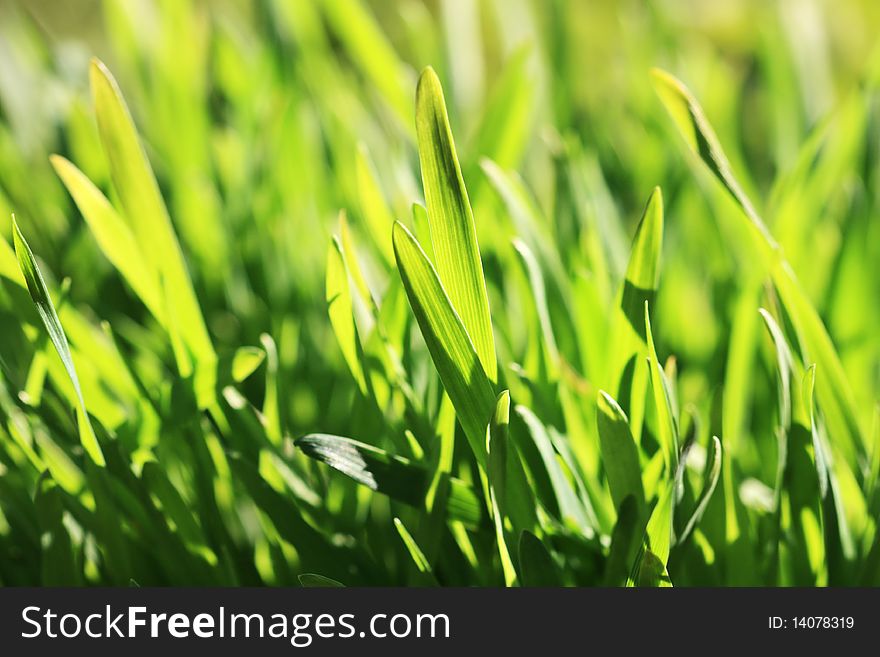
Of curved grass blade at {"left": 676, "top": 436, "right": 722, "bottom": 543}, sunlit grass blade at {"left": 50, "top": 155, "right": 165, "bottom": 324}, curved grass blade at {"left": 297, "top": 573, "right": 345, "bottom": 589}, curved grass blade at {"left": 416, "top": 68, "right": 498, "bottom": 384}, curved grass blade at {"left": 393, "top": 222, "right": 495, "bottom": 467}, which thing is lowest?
curved grass blade at {"left": 297, "top": 573, "right": 345, "bottom": 589}

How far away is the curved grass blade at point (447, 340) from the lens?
0.20m

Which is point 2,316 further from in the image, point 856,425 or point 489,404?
point 856,425

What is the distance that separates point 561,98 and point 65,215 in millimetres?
281

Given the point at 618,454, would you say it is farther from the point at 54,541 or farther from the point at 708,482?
the point at 54,541

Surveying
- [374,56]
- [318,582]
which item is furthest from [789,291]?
[374,56]

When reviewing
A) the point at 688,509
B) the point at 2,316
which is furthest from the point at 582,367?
the point at 2,316

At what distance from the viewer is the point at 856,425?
0.91 feet

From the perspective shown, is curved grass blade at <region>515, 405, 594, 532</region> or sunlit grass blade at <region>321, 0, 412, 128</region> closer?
curved grass blade at <region>515, 405, 594, 532</region>

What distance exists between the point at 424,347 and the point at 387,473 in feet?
0.29

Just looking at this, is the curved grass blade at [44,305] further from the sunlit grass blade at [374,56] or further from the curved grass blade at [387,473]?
the sunlit grass blade at [374,56]

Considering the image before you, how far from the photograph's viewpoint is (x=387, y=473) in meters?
0.24

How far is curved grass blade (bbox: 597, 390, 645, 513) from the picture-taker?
22cm

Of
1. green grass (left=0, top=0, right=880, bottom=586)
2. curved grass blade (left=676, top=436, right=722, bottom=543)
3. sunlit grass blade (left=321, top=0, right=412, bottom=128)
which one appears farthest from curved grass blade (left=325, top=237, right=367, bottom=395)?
sunlit grass blade (left=321, top=0, right=412, bottom=128)

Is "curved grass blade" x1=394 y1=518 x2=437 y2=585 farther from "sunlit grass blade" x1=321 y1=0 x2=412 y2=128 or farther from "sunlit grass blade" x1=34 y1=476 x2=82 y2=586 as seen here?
"sunlit grass blade" x1=321 y1=0 x2=412 y2=128
